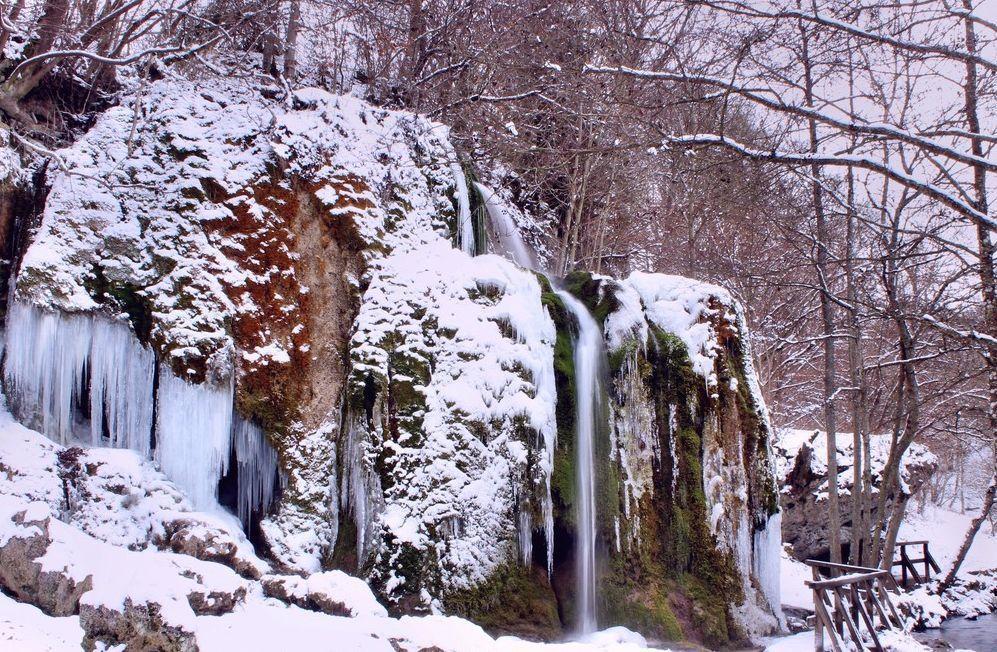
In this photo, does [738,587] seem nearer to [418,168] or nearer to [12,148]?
[418,168]

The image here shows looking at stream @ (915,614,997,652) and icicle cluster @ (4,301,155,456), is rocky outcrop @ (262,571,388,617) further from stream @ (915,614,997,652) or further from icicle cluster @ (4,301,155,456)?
stream @ (915,614,997,652)

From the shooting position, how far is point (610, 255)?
569 inches

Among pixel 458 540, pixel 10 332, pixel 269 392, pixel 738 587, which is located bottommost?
pixel 738 587

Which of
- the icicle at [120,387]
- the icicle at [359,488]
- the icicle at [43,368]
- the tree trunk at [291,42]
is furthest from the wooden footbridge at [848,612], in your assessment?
the tree trunk at [291,42]

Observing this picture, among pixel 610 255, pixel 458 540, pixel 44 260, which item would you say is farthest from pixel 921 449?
pixel 44 260

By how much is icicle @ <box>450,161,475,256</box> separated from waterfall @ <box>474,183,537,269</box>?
2.21 ft

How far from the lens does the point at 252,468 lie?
6.68 meters

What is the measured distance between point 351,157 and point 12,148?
11.0 ft

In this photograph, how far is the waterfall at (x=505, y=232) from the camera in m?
10.1

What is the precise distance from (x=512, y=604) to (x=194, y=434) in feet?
10.9

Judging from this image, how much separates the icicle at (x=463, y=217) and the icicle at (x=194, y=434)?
11.4ft

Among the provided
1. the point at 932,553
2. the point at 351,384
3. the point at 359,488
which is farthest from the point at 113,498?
the point at 932,553

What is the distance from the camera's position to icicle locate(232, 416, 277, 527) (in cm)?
660

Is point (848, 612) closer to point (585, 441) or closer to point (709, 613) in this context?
point (709, 613)
